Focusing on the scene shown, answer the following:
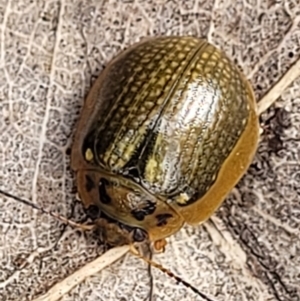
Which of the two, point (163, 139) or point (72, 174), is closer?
point (163, 139)

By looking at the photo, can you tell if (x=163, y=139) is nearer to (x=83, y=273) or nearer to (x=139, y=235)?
(x=139, y=235)

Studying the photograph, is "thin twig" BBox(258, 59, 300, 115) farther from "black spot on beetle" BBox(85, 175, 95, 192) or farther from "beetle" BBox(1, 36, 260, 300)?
"black spot on beetle" BBox(85, 175, 95, 192)

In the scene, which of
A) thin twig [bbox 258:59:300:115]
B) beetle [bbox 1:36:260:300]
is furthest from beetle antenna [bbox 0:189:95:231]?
thin twig [bbox 258:59:300:115]

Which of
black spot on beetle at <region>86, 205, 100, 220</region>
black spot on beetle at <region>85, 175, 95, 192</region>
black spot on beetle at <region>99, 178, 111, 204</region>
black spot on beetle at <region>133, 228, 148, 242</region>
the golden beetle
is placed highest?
the golden beetle

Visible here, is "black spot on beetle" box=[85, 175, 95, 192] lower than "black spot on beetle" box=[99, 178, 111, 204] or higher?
lower

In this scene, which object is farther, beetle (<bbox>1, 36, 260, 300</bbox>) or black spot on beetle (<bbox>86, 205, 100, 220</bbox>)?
black spot on beetle (<bbox>86, 205, 100, 220</bbox>)

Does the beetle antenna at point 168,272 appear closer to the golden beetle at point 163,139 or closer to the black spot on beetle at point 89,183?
the golden beetle at point 163,139

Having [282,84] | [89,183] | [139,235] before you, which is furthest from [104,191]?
[282,84]
